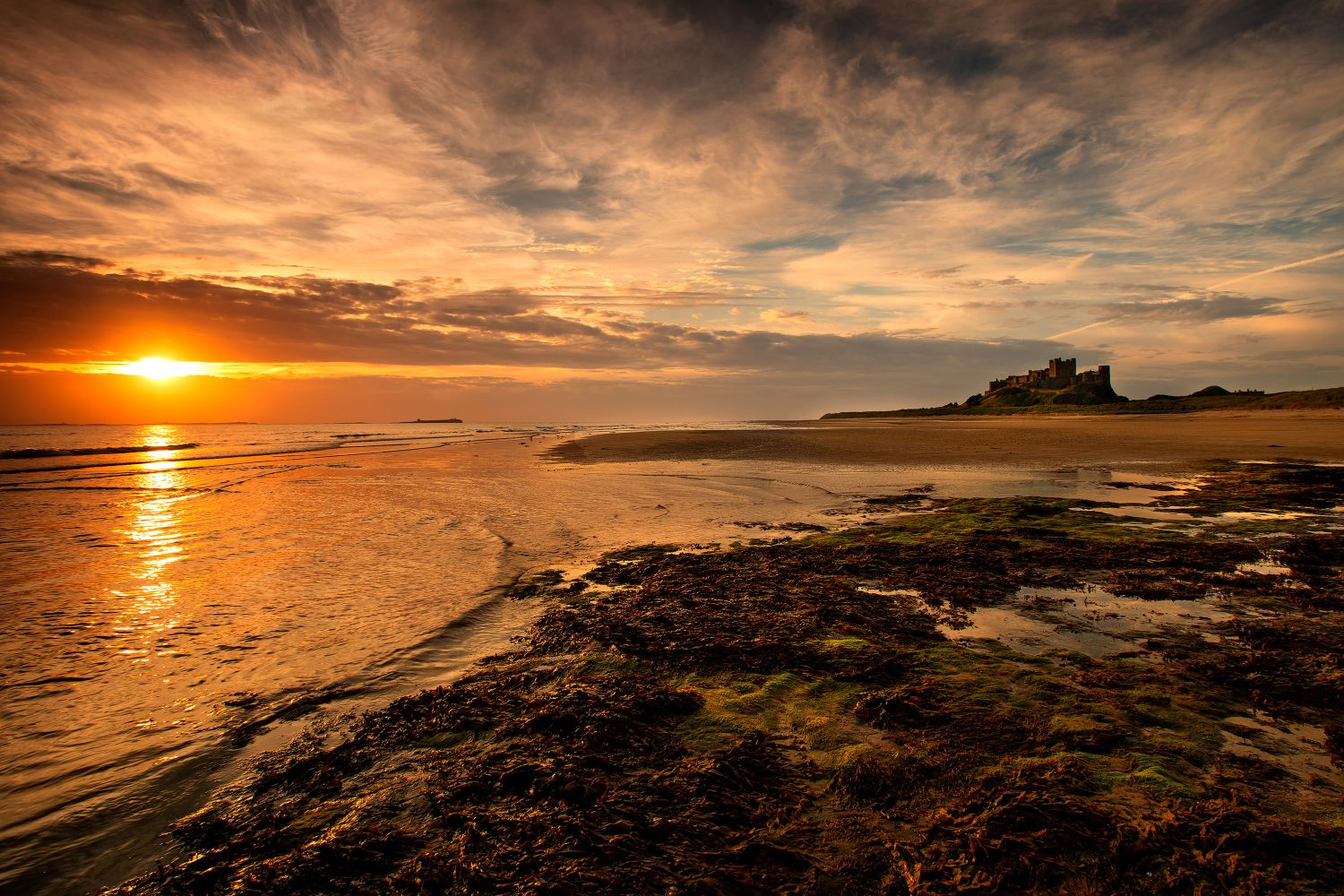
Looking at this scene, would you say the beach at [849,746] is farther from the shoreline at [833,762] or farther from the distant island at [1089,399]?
the distant island at [1089,399]

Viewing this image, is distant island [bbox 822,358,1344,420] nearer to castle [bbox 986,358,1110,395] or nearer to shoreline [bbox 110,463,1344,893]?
castle [bbox 986,358,1110,395]

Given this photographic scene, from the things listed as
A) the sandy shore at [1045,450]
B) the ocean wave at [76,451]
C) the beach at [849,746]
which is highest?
the ocean wave at [76,451]

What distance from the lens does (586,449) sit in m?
40.4

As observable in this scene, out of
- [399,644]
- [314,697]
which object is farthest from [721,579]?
[314,697]

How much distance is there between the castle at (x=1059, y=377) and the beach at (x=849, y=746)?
15489 centimetres

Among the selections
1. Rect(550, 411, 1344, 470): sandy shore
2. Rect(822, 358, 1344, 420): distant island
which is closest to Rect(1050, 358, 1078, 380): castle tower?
Rect(822, 358, 1344, 420): distant island

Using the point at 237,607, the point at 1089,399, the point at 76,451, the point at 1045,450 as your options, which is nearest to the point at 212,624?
the point at 237,607

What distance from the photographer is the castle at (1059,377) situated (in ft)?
443

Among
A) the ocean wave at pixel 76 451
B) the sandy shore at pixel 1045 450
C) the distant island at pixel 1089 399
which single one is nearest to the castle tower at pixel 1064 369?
the distant island at pixel 1089 399

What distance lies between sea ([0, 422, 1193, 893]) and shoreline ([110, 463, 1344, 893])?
58 centimetres

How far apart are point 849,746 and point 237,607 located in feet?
27.7

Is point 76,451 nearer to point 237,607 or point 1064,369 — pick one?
point 237,607

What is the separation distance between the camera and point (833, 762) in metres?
4.31

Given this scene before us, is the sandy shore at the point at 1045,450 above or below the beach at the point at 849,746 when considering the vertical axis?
above
